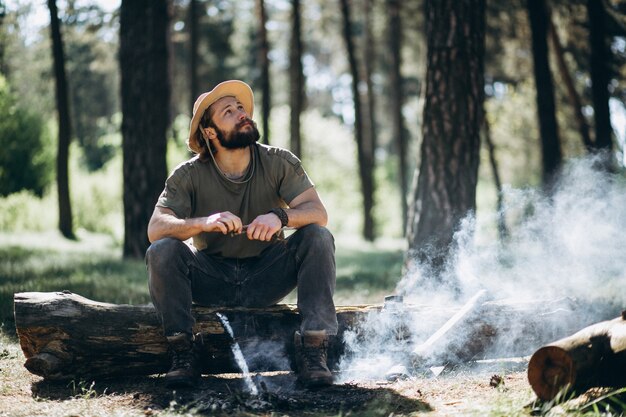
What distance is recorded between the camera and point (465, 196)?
7.35 meters

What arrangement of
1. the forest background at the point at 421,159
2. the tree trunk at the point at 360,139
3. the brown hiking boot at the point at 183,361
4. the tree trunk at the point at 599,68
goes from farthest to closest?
the tree trunk at the point at 360,139
the tree trunk at the point at 599,68
the forest background at the point at 421,159
the brown hiking boot at the point at 183,361

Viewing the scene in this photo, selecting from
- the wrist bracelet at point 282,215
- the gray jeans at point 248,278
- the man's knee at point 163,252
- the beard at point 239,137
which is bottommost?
the gray jeans at point 248,278

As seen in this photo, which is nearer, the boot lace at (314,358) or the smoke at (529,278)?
the boot lace at (314,358)

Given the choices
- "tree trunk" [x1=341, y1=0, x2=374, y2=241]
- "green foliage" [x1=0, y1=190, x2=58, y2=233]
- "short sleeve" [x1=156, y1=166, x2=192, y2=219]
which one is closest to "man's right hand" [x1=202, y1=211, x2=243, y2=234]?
→ "short sleeve" [x1=156, y1=166, x2=192, y2=219]

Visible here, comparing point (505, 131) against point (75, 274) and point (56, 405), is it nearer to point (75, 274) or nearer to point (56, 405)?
point (75, 274)

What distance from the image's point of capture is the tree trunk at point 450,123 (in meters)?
7.35

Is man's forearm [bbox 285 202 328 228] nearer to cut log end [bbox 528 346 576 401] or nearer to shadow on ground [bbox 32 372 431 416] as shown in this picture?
shadow on ground [bbox 32 372 431 416]

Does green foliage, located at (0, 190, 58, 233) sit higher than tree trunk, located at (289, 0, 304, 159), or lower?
lower

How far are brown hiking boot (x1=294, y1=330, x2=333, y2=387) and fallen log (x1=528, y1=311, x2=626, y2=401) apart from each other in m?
1.31

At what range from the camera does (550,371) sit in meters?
3.65

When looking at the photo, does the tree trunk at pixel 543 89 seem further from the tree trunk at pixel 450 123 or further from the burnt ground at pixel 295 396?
the burnt ground at pixel 295 396

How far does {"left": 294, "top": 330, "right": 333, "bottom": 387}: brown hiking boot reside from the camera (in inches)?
172

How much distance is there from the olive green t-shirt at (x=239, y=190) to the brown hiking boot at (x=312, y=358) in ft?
2.71

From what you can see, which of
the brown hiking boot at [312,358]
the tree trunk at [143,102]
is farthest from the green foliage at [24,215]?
the brown hiking boot at [312,358]
